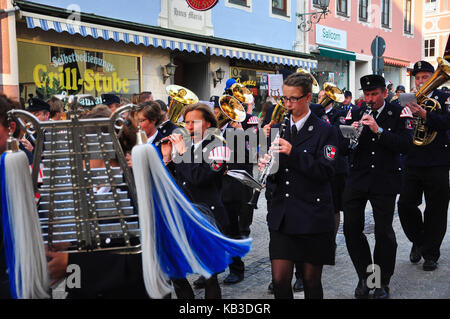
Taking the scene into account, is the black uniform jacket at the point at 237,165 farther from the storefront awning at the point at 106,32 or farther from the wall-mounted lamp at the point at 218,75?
the wall-mounted lamp at the point at 218,75

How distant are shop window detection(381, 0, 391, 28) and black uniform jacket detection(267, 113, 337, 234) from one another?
22248 millimetres

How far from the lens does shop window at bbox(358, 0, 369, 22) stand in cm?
2188

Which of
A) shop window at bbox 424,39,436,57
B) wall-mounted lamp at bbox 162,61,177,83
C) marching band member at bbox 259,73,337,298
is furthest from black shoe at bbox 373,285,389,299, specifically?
shop window at bbox 424,39,436,57

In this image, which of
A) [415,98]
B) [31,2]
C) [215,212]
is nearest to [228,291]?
[215,212]

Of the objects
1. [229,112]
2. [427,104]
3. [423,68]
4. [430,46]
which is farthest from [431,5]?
[229,112]

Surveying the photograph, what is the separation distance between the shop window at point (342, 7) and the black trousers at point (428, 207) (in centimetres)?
1625

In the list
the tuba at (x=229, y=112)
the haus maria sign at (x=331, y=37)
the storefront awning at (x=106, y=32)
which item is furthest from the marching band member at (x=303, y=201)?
the haus maria sign at (x=331, y=37)

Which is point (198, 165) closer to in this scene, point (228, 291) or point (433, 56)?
point (228, 291)

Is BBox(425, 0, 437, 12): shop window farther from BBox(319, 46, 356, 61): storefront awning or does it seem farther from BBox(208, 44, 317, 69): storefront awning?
BBox(208, 44, 317, 69): storefront awning

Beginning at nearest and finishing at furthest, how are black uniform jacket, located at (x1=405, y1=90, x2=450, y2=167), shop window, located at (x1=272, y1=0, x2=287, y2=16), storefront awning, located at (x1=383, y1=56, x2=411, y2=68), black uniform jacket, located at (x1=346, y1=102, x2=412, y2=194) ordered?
black uniform jacket, located at (x1=346, y1=102, x2=412, y2=194) < black uniform jacket, located at (x1=405, y1=90, x2=450, y2=167) < shop window, located at (x1=272, y1=0, x2=287, y2=16) < storefront awning, located at (x1=383, y1=56, x2=411, y2=68)

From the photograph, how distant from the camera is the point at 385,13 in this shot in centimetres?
2389

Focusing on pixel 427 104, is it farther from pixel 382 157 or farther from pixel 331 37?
pixel 331 37

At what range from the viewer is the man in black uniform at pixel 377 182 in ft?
14.7

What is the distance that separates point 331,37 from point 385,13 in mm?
5646
